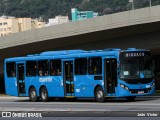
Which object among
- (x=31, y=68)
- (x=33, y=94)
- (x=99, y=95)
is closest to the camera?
(x=99, y=95)

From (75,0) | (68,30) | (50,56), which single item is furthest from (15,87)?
(75,0)

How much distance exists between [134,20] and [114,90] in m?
12.0

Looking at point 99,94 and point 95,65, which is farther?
point 95,65

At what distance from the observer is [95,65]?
26000 millimetres

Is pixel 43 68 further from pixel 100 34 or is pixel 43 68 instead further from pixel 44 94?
pixel 100 34

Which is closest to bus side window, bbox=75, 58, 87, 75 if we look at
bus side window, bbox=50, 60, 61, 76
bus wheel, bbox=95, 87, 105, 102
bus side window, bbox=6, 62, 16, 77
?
bus wheel, bbox=95, 87, 105, 102

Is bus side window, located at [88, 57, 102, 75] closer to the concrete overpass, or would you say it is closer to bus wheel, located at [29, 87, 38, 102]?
bus wheel, located at [29, 87, 38, 102]

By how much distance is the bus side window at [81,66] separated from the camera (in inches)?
1049

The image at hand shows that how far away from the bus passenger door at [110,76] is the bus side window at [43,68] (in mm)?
4858

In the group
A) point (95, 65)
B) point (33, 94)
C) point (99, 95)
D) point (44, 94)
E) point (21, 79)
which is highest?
point (95, 65)

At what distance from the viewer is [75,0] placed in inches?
5719

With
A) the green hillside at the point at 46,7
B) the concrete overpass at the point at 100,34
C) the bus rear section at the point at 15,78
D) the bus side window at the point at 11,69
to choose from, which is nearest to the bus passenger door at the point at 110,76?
the bus rear section at the point at 15,78

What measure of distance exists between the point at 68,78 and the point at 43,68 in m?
2.34

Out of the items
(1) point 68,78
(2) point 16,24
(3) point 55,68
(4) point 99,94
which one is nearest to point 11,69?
(3) point 55,68
